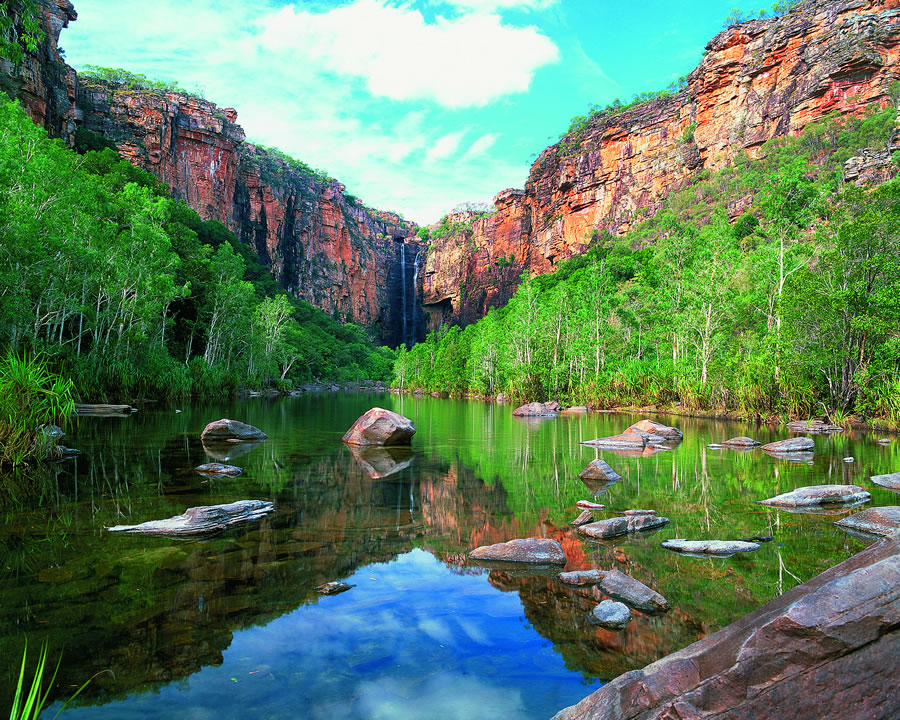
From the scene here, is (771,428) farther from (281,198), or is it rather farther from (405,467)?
(281,198)

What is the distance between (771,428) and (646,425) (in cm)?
706

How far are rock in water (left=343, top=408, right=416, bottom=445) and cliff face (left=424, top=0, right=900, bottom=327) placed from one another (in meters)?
60.1

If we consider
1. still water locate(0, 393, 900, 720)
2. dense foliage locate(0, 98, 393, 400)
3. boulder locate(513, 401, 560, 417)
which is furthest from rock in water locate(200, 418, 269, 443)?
boulder locate(513, 401, 560, 417)

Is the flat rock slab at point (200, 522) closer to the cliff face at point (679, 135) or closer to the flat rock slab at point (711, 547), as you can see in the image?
the flat rock slab at point (711, 547)

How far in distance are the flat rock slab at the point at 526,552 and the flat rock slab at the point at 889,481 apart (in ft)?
21.9

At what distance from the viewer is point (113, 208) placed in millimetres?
27656

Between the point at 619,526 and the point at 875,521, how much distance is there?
302 cm

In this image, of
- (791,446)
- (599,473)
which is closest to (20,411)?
(599,473)

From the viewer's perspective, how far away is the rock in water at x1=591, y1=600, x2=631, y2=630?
3986 mm

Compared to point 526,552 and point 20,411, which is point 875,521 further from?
point 20,411

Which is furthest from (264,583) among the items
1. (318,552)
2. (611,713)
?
(611,713)

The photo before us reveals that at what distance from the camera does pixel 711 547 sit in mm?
5598

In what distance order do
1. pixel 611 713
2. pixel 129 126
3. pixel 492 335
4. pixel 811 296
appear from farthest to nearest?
1. pixel 129 126
2. pixel 492 335
3. pixel 811 296
4. pixel 611 713

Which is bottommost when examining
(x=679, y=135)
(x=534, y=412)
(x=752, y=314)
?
(x=534, y=412)
